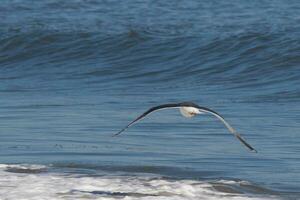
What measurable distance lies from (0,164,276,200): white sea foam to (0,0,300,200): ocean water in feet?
0.05

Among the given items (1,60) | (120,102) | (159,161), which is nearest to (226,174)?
(159,161)

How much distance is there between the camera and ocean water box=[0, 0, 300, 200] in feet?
32.3

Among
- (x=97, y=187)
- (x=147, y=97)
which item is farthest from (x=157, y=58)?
(x=97, y=187)

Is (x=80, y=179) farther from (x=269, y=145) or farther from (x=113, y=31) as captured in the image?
(x=113, y=31)

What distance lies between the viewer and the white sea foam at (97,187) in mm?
9133

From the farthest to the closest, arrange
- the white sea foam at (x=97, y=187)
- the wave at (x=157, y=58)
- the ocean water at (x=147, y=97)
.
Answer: the wave at (x=157, y=58), the ocean water at (x=147, y=97), the white sea foam at (x=97, y=187)

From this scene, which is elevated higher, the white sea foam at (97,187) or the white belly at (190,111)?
the white belly at (190,111)

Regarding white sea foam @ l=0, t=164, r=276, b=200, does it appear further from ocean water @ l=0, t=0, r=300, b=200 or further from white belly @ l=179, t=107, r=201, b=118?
white belly @ l=179, t=107, r=201, b=118

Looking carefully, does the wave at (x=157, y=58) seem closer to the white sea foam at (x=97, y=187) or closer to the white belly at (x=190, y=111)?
the white sea foam at (x=97, y=187)

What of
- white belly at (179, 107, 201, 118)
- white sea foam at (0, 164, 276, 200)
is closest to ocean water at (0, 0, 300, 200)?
white sea foam at (0, 164, 276, 200)

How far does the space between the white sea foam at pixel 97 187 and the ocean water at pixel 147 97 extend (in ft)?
0.05

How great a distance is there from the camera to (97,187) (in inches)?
374

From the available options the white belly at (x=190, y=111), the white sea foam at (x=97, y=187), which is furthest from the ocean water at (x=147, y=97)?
the white belly at (x=190, y=111)

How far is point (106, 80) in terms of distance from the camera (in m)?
17.7
